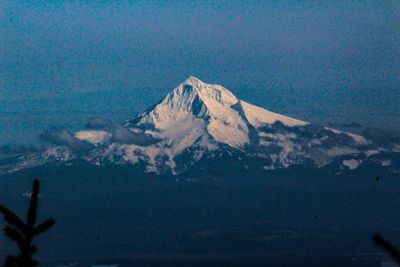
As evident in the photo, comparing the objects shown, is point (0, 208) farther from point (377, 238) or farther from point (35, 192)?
point (377, 238)

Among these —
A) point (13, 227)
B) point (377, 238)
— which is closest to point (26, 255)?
point (13, 227)

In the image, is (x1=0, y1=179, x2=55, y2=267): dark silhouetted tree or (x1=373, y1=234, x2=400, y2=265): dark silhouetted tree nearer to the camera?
(x1=373, y1=234, x2=400, y2=265): dark silhouetted tree

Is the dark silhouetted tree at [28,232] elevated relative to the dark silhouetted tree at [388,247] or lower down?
elevated

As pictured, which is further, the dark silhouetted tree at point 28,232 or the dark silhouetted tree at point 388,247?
the dark silhouetted tree at point 28,232

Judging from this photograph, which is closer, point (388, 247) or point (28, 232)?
point (388, 247)

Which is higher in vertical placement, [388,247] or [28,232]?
[28,232]

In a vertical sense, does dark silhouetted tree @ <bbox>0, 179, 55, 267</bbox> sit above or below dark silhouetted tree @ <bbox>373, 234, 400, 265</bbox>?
above

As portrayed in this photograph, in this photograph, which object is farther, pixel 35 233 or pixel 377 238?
pixel 35 233

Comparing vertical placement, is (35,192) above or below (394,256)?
above
